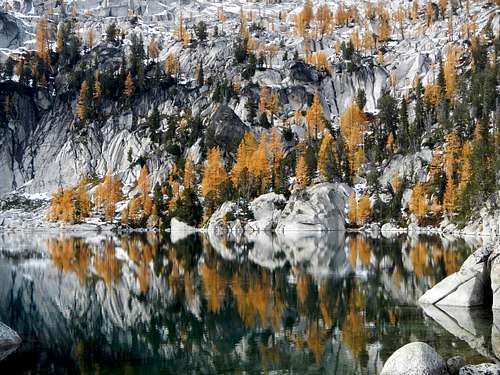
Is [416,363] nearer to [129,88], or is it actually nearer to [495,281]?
[495,281]

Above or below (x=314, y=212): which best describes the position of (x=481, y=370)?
below

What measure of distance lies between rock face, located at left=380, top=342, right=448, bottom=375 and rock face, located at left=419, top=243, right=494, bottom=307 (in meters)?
14.9

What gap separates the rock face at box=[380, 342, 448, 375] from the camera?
1530 cm

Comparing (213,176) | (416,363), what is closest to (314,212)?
(213,176)

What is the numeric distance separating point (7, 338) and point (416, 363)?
1728 centimetres

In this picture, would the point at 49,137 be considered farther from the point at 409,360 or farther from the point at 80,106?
the point at 409,360

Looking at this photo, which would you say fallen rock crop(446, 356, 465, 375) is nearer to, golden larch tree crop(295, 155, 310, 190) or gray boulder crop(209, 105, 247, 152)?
golden larch tree crop(295, 155, 310, 190)

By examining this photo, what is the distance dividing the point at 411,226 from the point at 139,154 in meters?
95.3

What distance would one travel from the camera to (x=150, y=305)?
32156 mm

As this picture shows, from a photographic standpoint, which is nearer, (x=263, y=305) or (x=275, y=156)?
(x=263, y=305)

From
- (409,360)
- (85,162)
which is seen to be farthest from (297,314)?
(85,162)

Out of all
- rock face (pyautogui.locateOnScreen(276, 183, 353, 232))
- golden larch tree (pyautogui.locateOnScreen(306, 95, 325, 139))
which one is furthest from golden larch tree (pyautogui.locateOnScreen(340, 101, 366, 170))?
rock face (pyautogui.locateOnScreen(276, 183, 353, 232))

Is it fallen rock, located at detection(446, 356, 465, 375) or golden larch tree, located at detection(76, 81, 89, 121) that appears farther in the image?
golden larch tree, located at detection(76, 81, 89, 121)

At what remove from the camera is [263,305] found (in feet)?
102
